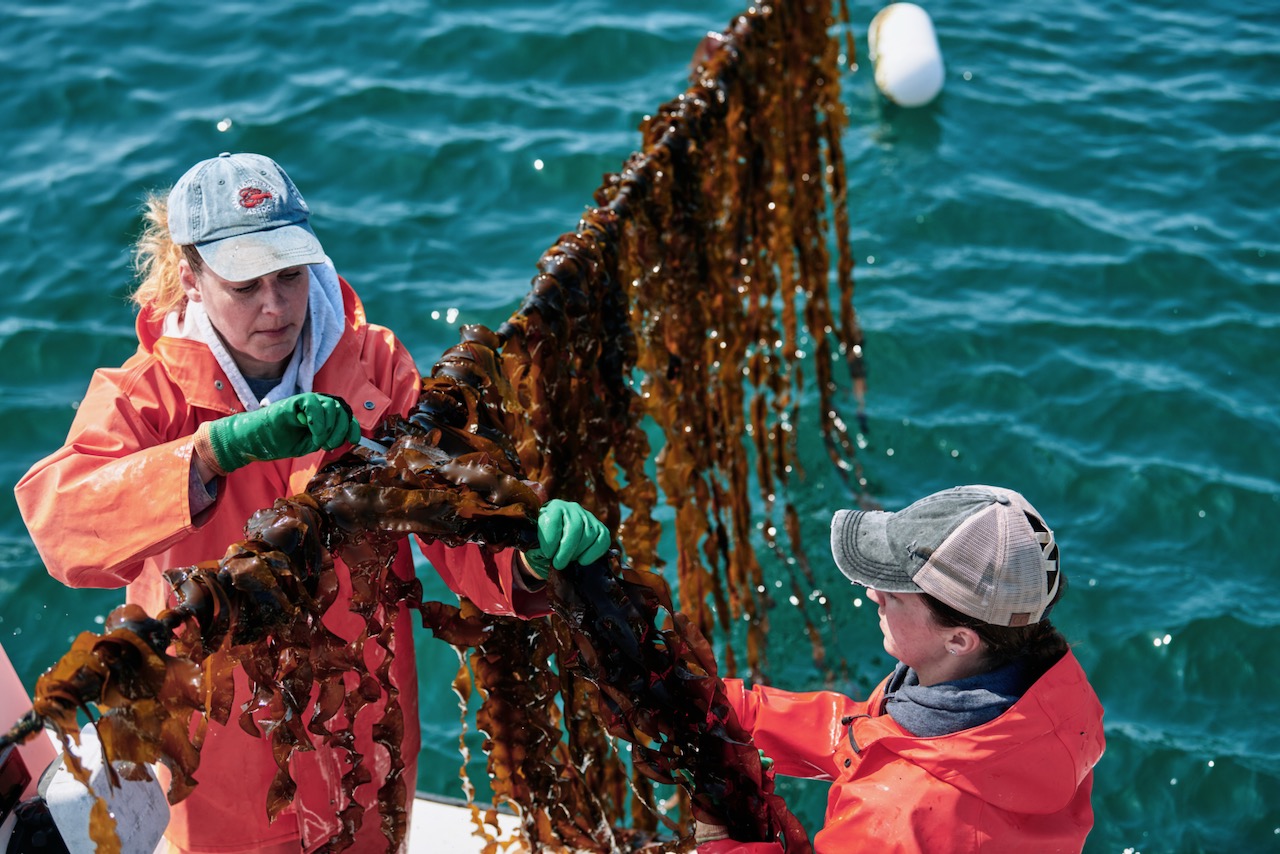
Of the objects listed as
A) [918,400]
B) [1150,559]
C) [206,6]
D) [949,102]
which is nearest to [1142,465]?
[1150,559]

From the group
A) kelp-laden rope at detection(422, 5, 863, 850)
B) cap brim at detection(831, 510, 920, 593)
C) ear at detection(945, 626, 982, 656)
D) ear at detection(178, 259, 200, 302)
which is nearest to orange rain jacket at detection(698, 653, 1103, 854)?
ear at detection(945, 626, 982, 656)

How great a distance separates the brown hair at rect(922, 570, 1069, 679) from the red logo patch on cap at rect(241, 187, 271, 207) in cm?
137

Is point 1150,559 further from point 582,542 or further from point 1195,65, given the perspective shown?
point 1195,65

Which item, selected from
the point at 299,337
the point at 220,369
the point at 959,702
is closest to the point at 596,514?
the point at 299,337

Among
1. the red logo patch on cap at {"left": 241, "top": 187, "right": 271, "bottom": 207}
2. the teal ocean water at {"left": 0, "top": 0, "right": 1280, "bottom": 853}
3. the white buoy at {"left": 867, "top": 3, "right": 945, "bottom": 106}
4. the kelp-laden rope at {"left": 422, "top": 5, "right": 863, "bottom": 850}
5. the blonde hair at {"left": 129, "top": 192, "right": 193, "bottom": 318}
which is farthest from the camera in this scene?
the white buoy at {"left": 867, "top": 3, "right": 945, "bottom": 106}

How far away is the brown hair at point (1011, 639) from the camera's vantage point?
2000 millimetres

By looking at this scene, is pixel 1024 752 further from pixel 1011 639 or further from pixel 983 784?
pixel 1011 639

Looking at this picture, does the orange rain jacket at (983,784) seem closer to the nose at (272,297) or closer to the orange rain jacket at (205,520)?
the orange rain jacket at (205,520)

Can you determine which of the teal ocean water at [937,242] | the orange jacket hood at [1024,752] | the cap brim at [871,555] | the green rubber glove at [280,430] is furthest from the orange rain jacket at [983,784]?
the teal ocean water at [937,242]

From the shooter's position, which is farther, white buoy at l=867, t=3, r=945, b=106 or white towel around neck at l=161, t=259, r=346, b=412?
white buoy at l=867, t=3, r=945, b=106

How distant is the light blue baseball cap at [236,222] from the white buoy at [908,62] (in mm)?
5823

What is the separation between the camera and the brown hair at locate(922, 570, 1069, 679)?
2000 millimetres

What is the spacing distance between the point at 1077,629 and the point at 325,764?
3.20m

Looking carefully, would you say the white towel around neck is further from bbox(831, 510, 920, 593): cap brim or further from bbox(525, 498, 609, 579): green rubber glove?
bbox(831, 510, 920, 593): cap brim
